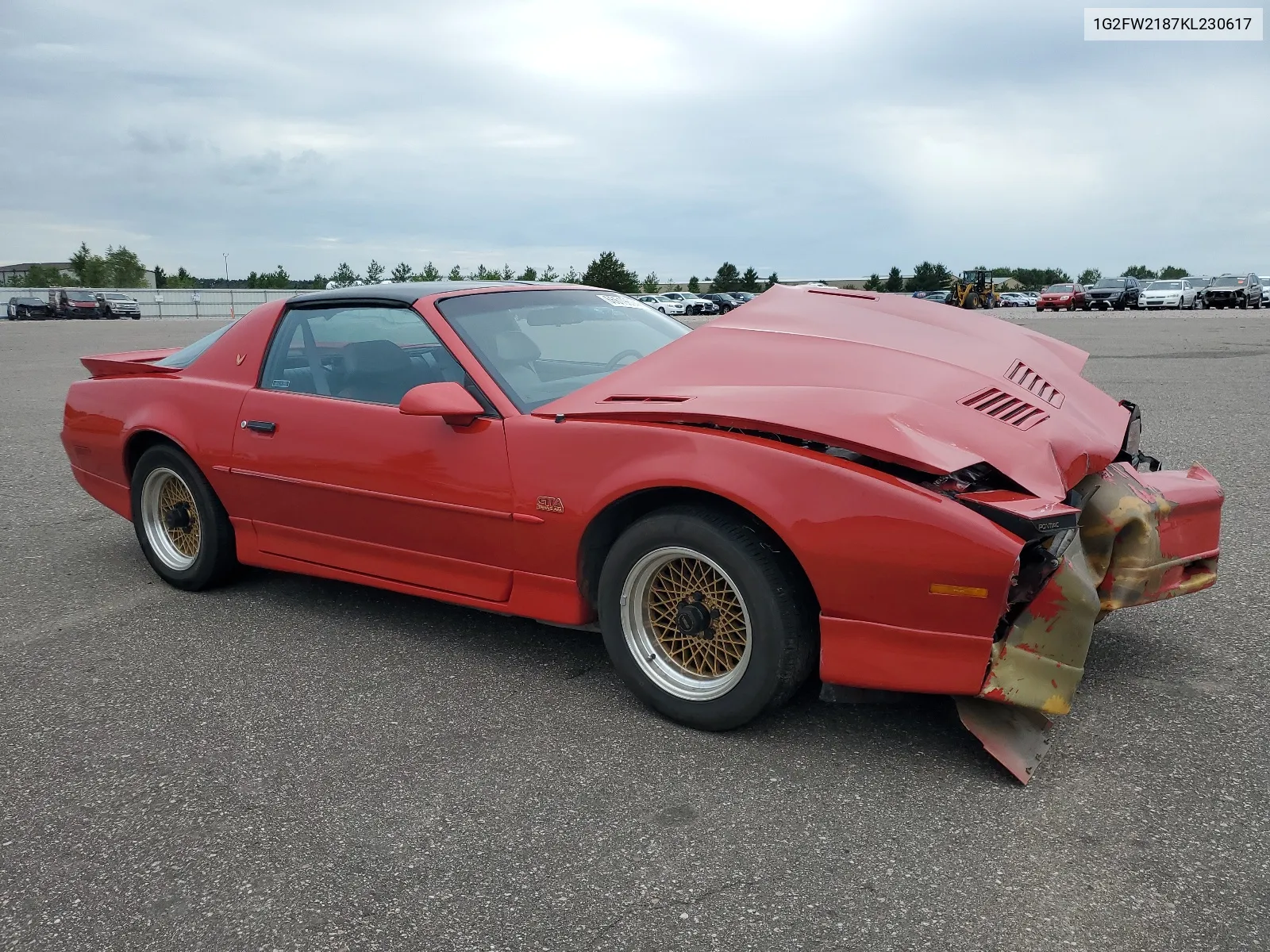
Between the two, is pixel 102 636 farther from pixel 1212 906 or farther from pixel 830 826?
pixel 1212 906

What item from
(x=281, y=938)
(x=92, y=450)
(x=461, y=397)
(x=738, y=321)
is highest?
(x=738, y=321)

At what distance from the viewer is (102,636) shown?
397 centimetres

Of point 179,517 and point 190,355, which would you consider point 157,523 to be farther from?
point 190,355

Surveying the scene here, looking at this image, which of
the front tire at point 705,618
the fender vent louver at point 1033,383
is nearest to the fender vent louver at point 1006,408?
the fender vent louver at point 1033,383

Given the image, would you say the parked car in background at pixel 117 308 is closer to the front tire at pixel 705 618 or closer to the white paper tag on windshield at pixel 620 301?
the white paper tag on windshield at pixel 620 301

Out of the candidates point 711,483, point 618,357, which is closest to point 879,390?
point 711,483

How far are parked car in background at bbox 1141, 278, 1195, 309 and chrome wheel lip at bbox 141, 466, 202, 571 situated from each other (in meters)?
40.2

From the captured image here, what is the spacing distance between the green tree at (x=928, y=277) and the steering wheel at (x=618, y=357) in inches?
2952

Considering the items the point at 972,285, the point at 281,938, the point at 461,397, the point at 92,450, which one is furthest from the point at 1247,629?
the point at 972,285

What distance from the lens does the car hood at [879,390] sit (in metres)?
2.76

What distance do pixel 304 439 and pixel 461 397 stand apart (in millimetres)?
873

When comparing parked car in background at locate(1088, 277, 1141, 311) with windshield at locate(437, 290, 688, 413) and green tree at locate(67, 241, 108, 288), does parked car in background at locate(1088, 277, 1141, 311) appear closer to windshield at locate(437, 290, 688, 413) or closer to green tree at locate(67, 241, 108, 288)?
windshield at locate(437, 290, 688, 413)

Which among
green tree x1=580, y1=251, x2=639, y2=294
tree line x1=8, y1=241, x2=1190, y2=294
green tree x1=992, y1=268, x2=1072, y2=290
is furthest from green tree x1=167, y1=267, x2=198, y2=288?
green tree x1=992, y1=268, x2=1072, y2=290

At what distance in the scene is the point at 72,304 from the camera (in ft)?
143
